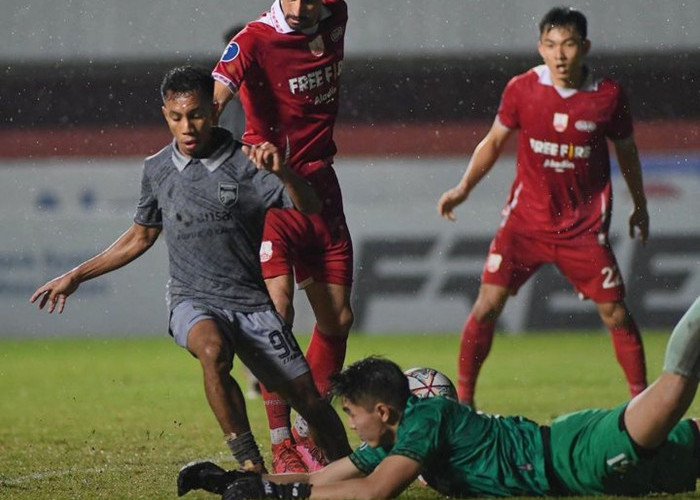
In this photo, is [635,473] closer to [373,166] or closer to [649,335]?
[649,335]

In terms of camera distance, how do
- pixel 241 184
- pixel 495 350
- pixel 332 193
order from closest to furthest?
pixel 241 184 → pixel 332 193 → pixel 495 350

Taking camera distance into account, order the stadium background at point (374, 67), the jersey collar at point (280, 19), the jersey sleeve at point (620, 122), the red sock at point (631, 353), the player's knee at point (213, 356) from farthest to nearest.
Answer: the stadium background at point (374, 67), the jersey sleeve at point (620, 122), the red sock at point (631, 353), the jersey collar at point (280, 19), the player's knee at point (213, 356)

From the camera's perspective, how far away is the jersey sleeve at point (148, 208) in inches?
226

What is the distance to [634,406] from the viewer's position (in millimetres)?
4875

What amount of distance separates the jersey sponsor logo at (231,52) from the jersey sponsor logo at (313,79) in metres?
0.31

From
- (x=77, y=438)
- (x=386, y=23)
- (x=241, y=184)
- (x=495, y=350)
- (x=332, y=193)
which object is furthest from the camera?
(x=386, y=23)

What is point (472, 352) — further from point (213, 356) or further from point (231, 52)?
point (213, 356)

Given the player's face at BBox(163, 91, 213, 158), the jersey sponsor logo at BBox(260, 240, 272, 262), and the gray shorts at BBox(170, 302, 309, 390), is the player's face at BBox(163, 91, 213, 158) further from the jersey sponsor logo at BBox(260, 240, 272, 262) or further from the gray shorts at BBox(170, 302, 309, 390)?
the jersey sponsor logo at BBox(260, 240, 272, 262)

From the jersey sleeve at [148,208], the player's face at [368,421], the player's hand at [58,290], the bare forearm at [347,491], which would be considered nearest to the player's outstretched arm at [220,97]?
the jersey sleeve at [148,208]

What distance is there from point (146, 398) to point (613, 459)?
5.73 meters

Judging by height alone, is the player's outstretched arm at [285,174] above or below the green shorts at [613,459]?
above

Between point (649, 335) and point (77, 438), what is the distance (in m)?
7.97

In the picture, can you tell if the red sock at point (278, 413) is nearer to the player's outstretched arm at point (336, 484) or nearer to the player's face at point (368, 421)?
the player's outstretched arm at point (336, 484)

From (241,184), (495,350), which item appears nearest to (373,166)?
(495,350)
